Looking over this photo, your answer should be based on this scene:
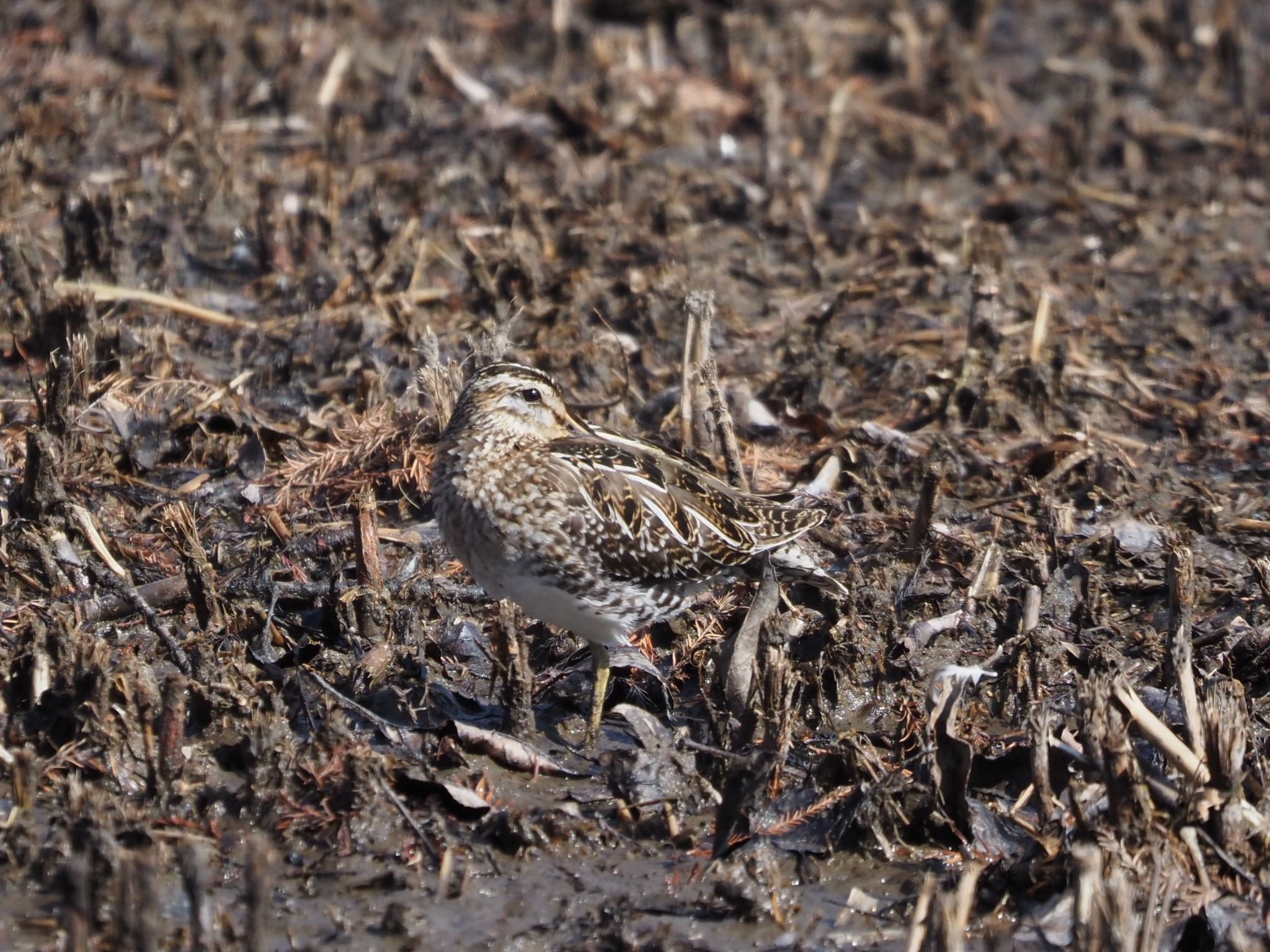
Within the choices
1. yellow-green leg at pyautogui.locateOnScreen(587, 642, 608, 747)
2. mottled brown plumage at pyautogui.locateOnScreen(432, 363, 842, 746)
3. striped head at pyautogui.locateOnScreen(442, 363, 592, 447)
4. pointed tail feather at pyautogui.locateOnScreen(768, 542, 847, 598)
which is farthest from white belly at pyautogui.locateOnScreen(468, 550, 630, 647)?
pointed tail feather at pyautogui.locateOnScreen(768, 542, 847, 598)

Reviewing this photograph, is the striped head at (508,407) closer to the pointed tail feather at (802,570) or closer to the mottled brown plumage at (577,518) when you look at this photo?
the mottled brown plumage at (577,518)

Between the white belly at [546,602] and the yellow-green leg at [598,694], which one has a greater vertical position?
the white belly at [546,602]

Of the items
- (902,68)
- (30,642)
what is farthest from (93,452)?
(902,68)

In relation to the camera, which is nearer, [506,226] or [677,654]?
[677,654]

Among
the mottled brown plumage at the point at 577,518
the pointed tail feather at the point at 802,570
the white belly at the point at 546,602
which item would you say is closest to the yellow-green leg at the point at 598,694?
the mottled brown plumage at the point at 577,518

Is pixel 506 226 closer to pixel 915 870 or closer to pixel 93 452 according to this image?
pixel 93 452

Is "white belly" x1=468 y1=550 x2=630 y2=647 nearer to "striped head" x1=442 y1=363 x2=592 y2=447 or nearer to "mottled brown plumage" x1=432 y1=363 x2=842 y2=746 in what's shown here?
"mottled brown plumage" x1=432 y1=363 x2=842 y2=746
